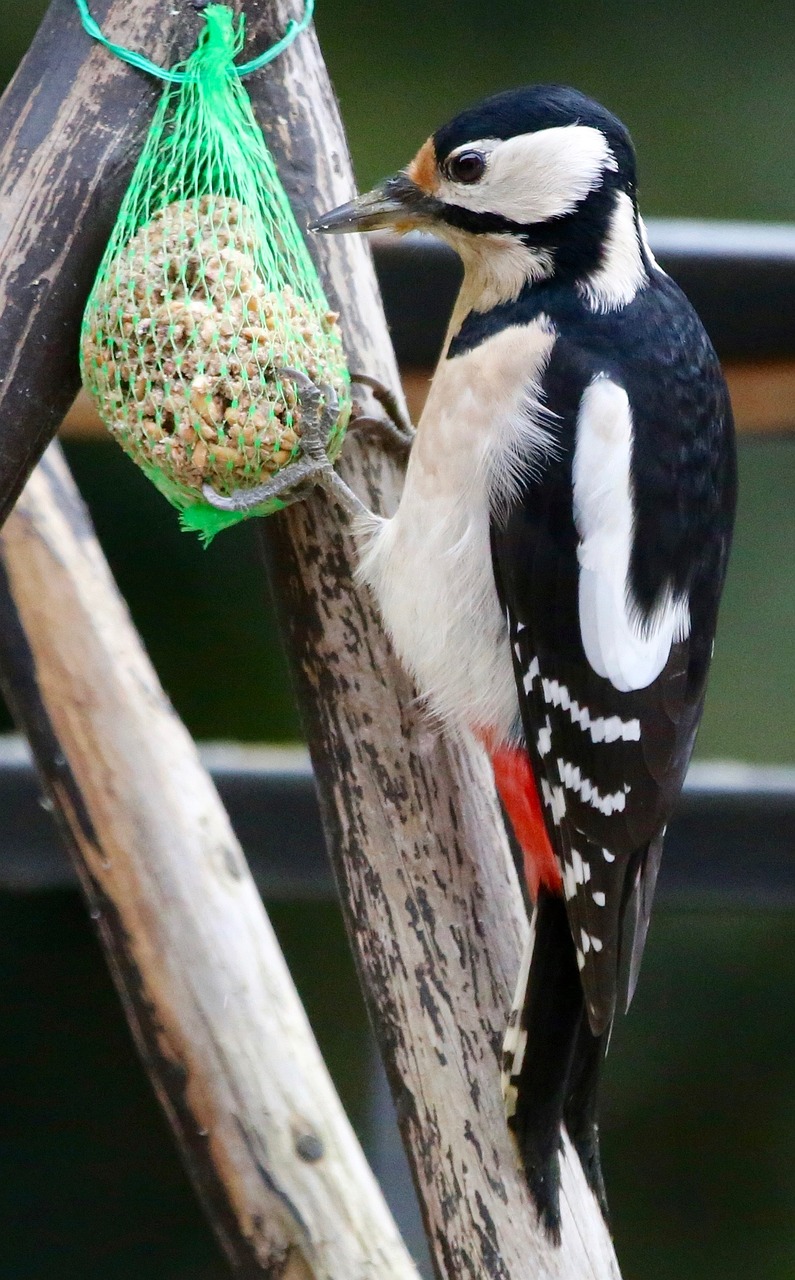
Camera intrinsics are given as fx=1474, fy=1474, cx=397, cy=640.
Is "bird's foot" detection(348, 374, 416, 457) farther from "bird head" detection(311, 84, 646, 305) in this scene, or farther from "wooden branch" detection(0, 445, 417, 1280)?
"wooden branch" detection(0, 445, 417, 1280)

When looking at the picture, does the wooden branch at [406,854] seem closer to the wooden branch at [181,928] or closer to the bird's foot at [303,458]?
the bird's foot at [303,458]

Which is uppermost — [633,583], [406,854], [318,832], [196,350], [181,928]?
[196,350]

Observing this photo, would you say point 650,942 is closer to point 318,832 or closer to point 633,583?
point 318,832

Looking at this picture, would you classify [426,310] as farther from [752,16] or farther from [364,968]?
[752,16]

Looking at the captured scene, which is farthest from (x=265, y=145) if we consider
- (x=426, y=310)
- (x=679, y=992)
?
(x=679, y=992)

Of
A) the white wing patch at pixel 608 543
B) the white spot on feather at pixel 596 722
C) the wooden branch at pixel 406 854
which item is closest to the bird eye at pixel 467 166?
the wooden branch at pixel 406 854

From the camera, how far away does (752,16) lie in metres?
3.80

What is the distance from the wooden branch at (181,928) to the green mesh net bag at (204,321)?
0.39 m

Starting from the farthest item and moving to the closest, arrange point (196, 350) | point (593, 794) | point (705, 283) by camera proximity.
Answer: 1. point (705, 283)
2. point (593, 794)
3. point (196, 350)

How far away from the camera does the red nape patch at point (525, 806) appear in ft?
4.36

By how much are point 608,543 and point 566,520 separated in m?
0.04

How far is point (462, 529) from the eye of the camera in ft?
4.37

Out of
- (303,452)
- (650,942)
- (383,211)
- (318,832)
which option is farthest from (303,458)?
(650,942)

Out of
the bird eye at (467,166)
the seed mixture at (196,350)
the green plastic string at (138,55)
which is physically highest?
the green plastic string at (138,55)
